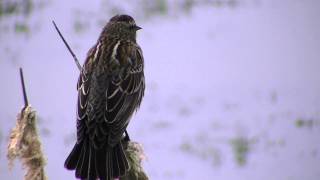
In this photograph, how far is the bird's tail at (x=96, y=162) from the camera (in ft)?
10.1

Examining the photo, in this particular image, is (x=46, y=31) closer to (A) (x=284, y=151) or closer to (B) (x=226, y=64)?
(B) (x=226, y=64)

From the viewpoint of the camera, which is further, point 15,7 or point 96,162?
point 15,7

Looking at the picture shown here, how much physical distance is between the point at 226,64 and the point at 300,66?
40.0 inches

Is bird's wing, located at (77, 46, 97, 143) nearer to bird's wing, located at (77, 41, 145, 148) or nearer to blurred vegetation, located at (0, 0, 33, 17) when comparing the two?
bird's wing, located at (77, 41, 145, 148)

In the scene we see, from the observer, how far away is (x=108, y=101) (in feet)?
12.1

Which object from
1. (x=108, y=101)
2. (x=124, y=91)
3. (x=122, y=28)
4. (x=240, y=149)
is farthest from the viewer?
(x=240, y=149)

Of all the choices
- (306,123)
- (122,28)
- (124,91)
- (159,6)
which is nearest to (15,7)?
(159,6)

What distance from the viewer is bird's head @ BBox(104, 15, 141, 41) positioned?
4504mm

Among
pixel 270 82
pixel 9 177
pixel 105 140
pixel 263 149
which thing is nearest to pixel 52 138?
pixel 9 177

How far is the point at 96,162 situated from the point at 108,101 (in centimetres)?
54

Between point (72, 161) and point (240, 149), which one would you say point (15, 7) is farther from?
point (72, 161)

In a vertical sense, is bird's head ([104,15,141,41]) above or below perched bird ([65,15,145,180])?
above

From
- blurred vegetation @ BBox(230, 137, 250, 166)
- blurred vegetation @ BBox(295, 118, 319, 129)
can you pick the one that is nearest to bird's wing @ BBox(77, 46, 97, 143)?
blurred vegetation @ BBox(230, 137, 250, 166)

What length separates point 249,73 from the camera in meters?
9.38
